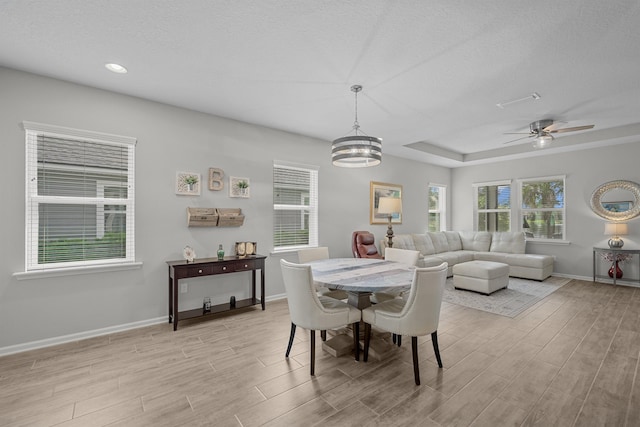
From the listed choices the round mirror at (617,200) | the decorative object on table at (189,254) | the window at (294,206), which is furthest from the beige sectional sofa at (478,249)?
the decorative object on table at (189,254)

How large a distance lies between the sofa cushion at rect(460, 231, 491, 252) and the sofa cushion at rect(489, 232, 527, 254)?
4.9 inches

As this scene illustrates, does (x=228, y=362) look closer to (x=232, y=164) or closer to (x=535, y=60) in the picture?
(x=232, y=164)

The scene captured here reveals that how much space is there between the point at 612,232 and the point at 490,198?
8.22ft

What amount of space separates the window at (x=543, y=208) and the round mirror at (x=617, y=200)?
0.60 meters

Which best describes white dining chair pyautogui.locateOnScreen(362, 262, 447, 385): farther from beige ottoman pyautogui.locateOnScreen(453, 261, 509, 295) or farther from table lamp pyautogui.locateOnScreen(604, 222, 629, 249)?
table lamp pyautogui.locateOnScreen(604, 222, 629, 249)

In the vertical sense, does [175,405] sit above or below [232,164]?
below

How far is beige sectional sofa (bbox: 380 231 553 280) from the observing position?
5820 mm

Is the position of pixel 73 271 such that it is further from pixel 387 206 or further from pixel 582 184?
pixel 582 184

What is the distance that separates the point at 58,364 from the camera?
2592 millimetres

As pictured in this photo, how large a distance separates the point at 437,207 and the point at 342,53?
6331 mm

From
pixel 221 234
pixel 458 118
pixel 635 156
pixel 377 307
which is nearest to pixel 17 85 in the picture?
pixel 221 234

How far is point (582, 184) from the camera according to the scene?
593 centimetres

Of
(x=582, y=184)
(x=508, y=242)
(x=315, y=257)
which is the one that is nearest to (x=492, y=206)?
(x=508, y=242)

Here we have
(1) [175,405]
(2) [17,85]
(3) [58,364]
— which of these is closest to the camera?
(1) [175,405]
